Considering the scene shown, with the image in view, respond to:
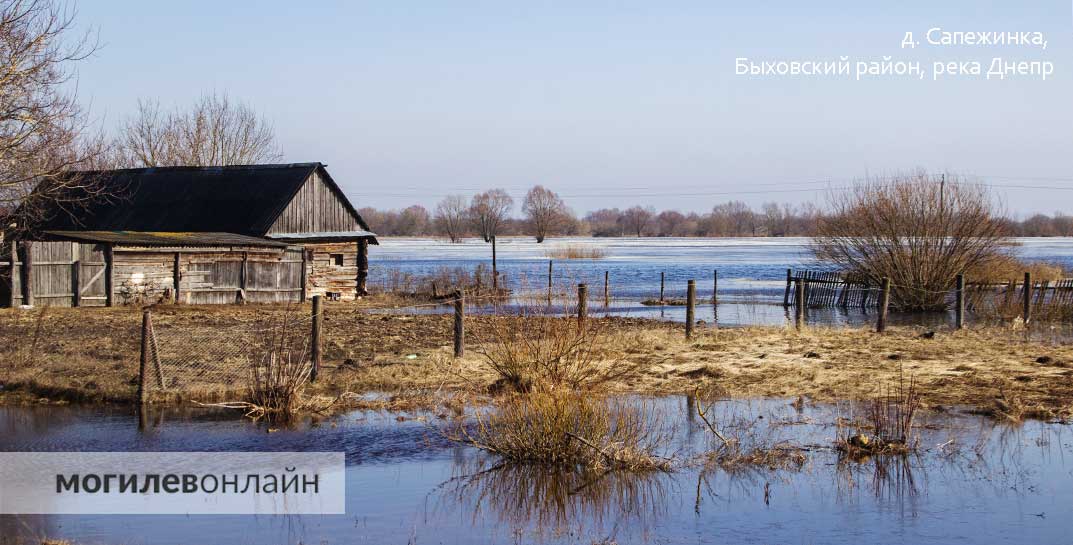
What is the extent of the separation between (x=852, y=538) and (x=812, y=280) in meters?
32.0

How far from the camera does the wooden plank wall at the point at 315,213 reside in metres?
38.2

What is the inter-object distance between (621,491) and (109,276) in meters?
25.7

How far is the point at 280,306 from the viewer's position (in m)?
33.2

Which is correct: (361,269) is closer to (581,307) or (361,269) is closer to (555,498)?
(581,307)

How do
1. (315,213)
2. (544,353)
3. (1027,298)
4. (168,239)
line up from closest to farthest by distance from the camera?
1. (544,353)
2. (1027,298)
3. (168,239)
4. (315,213)

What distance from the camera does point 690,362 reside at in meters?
17.8

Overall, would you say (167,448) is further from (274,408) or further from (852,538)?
(852,538)

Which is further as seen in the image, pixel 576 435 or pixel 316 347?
pixel 316 347

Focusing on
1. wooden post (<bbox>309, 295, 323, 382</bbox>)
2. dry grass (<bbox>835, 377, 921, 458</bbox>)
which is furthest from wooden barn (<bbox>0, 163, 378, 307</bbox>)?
dry grass (<bbox>835, 377, 921, 458</bbox>)

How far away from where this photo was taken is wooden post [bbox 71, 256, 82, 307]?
3048 cm

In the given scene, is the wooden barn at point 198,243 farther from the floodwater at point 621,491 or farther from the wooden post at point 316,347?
the floodwater at point 621,491

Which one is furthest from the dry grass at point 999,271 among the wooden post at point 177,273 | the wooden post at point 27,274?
the wooden post at point 27,274

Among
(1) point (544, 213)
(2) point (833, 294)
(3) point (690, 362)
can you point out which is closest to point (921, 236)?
(2) point (833, 294)

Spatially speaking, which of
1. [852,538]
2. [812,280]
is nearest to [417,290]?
[812,280]
